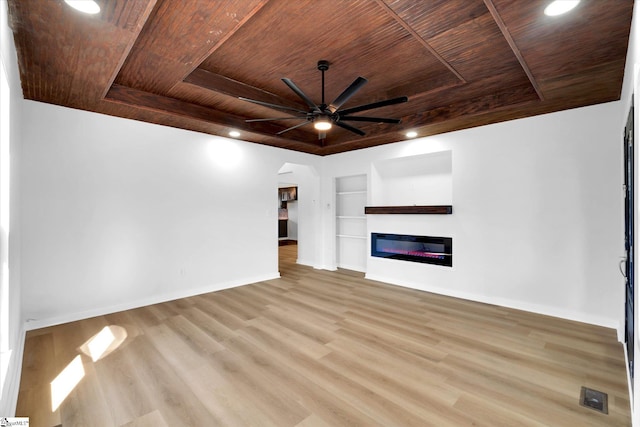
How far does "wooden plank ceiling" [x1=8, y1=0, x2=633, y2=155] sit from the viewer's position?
204 centimetres

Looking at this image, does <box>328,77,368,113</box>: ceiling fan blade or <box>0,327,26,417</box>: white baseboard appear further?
<box>328,77,368,113</box>: ceiling fan blade

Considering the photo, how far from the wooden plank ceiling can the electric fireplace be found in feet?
6.19

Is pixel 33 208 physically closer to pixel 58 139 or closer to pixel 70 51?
pixel 58 139

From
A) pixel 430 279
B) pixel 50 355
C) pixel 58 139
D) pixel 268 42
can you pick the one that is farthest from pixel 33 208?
pixel 430 279

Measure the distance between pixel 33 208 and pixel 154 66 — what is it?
218 centimetres

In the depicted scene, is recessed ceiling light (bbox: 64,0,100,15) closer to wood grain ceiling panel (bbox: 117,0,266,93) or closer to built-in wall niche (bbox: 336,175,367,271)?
wood grain ceiling panel (bbox: 117,0,266,93)

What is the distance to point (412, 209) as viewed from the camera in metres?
5.05

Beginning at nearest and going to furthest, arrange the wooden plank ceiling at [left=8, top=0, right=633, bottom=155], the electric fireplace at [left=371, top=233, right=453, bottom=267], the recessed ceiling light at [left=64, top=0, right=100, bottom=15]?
the recessed ceiling light at [left=64, top=0, right=100, bottom=15], the wooden plank ceiling at [left=8, top=0, right=633, bottom=155], the electric fireplace at [left=371, top=233, right=453, bottom=267]

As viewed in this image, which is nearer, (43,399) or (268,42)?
(43,399)

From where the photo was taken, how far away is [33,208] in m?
3.34

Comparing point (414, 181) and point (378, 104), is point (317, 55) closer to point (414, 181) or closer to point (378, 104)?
point (378, 104)

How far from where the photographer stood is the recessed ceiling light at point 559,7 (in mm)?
1822

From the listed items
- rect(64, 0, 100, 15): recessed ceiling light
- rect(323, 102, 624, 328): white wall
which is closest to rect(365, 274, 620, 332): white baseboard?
rect(323, 102, 624, 328): white wall

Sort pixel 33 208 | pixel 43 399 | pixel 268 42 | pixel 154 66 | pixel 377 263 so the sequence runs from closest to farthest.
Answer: pixel 43 399, pixel 268 42, pixel 154 66, pixel 33 208, pixel 377 263
